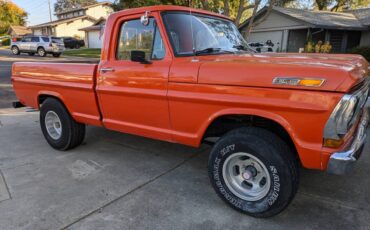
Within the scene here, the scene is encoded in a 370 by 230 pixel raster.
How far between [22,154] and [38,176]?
104 cm

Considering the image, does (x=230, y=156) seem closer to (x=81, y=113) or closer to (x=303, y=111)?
(x=303, y=111)

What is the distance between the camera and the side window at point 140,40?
3496 mm

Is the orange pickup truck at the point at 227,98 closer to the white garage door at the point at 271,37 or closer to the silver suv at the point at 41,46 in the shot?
the white garage door at the point at 271,37

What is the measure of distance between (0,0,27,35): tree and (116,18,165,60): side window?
256ft

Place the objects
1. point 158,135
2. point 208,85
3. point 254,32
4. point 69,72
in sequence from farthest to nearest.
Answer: point 254,32 < point 69,72 < point 158,135 < point 208,85

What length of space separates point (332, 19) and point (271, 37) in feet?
15.2

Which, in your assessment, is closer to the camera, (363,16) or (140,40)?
(140,40)

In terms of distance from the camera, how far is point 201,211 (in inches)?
123

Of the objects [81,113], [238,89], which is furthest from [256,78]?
[81,113]

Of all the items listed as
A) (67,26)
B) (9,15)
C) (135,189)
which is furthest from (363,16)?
(9,15)

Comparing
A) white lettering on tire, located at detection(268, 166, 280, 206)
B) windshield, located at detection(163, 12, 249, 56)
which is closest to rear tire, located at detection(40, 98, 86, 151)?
windshield, located at detection(163, 12, 249, 56)

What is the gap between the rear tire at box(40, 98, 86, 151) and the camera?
471 cm

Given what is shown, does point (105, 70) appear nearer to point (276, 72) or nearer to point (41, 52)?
point (276, 72)

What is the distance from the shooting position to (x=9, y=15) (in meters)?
71.1
